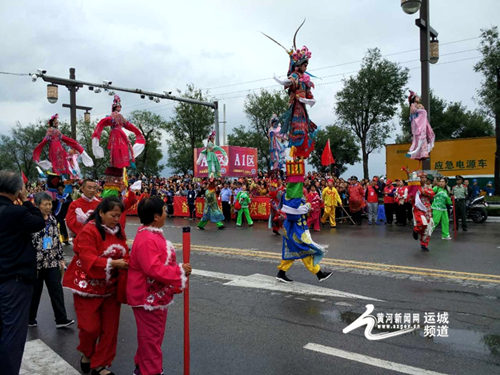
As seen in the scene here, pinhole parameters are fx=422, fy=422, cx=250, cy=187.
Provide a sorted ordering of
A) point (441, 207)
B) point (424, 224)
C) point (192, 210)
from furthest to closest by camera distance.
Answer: point (192, 210)
point (441, 207)
point (424, 224)

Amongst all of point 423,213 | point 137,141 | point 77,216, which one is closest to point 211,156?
point 137,141

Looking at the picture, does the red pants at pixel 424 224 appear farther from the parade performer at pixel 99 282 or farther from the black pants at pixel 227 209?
the black pants at pixel 227 209

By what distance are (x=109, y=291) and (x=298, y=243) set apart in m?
3.47

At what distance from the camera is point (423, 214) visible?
30.5ft

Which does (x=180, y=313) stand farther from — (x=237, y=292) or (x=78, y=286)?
(x=78, y=286)

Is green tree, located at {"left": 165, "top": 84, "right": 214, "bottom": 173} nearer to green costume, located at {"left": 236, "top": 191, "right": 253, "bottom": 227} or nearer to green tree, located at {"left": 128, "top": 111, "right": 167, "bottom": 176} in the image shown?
green tree, located at {"left": 128, "top": 111, "right": 167, "bottom": 176}

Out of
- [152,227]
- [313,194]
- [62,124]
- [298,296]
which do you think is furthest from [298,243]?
[62,124]

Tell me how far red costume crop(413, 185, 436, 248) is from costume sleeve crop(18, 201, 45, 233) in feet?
26.5

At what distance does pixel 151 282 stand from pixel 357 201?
43.6ft

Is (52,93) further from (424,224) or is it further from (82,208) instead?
(424,224)

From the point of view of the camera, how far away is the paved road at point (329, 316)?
153 inches

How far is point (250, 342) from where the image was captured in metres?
4.40

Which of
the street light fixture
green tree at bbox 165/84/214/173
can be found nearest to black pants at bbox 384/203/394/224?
the street light fixture

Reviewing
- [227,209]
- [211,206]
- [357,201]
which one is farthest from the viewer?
[227,209]
